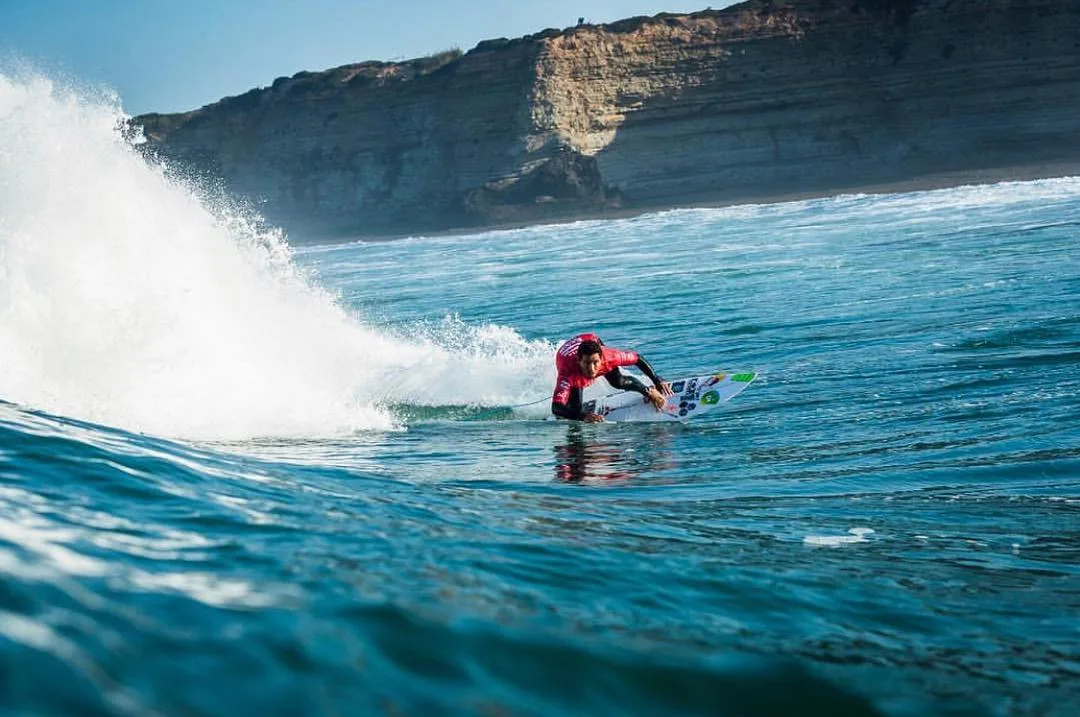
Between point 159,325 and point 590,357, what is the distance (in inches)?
167

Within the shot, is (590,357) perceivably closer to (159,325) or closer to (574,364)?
(574,364)

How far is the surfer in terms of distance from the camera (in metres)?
10.2

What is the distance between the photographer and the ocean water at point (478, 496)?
2.91 meters

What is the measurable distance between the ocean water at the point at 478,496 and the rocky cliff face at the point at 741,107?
41.7 metres

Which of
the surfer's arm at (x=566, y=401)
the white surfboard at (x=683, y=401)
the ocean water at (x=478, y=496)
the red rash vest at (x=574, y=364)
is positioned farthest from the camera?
the white surfboard at (x=683, y=401)

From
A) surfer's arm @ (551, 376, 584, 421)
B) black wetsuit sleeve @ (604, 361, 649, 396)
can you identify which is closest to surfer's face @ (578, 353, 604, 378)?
surfer's arm @ (551, 376, 584, 421)

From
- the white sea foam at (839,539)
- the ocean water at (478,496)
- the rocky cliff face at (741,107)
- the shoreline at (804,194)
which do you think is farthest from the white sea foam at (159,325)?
the rocky cliff face at (741,107)

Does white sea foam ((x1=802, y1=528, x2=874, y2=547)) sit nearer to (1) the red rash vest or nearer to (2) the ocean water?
(2) the ocean water

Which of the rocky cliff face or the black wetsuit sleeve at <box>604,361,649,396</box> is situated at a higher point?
the rocky cliff face

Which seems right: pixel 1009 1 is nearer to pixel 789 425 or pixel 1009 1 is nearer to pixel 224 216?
pixel 224 216

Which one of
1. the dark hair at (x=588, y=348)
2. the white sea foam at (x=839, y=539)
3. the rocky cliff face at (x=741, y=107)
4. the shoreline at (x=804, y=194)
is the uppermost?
the rocky cliff face at (x=741, y=107)

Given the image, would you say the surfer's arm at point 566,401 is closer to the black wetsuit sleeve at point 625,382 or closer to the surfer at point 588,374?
the surfer at point 588,374

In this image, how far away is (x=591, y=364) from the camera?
10.2 meters

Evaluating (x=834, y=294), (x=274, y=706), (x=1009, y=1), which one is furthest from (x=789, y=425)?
(x=1009, y=1)
